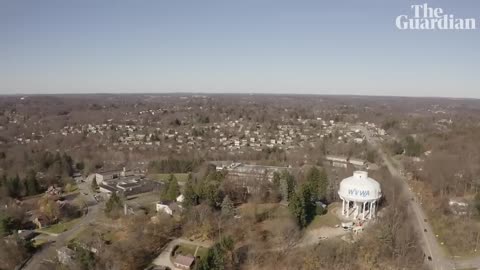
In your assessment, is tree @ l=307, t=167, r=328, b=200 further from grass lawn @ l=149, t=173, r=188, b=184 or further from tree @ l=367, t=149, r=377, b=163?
tree @ l=367, t=149, r=377, b=163

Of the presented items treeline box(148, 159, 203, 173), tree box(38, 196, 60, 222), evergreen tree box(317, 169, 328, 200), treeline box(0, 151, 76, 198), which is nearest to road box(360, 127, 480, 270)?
evergreen tree box(317, 169, 328, 200)

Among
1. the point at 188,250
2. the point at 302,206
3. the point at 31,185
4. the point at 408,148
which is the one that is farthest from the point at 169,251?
the point at 408,148

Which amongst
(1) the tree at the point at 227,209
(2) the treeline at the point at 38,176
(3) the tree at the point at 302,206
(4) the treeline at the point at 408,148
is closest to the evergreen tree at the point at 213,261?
(1) the tree at the point at 227,209

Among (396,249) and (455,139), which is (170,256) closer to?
(396,249)

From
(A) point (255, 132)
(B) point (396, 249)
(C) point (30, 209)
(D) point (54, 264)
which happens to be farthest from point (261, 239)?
(A) point (255, 132)

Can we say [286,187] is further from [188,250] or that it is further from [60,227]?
[60,227]

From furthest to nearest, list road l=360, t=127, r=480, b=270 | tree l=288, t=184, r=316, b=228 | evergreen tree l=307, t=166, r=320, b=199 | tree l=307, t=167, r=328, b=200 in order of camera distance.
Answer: tree l=307, t=167, r=328, b=200, evergreen tree l=307, t=166, r=320, b=199, tree l=288, t=184, r=316, b=228, road l=360, t=127, r=480, b=270

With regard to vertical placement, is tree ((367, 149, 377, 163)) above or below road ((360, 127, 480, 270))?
above
